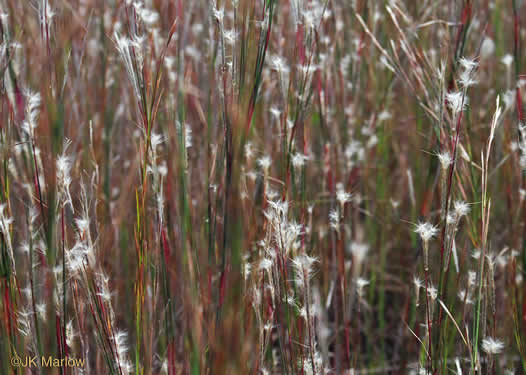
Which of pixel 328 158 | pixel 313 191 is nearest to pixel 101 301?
pixel 328 158

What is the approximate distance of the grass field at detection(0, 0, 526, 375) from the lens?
709 mm

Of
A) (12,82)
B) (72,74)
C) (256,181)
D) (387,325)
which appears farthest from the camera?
(387,325)

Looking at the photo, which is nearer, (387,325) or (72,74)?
(72,74)

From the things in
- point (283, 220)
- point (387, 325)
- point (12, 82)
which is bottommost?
point (387, 325)

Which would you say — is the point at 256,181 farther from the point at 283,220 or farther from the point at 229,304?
the point at 229,304

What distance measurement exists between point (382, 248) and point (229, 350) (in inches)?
34.1

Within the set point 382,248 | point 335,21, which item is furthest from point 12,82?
point 382,248

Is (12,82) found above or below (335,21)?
below

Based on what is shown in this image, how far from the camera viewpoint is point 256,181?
1.15 meters

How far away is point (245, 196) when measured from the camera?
0.95 metres

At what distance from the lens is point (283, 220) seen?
0.72m

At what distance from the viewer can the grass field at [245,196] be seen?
0.71m

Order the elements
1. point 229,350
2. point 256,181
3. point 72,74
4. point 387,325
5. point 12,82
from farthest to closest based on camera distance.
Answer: point 387,325 < point 72,74 < point 256,181 < point 12,82 < point 229,350

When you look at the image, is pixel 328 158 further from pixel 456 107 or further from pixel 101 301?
pixel 101 301
